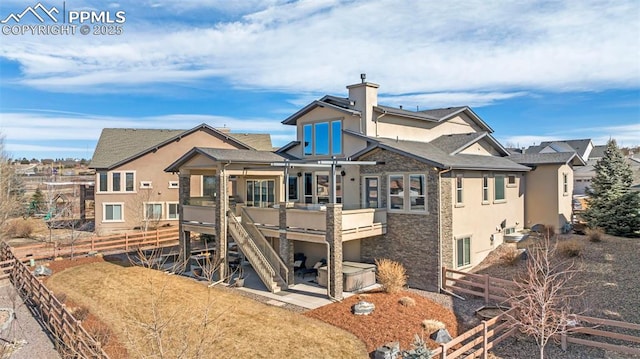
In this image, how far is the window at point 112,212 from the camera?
1347 inches

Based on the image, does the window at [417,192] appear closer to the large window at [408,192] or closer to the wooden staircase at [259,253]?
the large window at [408,192]

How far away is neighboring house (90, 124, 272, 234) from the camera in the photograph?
1346 inches

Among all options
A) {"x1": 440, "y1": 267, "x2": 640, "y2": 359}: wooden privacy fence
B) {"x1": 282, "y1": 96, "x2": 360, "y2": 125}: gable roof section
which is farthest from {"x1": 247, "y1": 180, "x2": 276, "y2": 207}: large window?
{"x1": 440, "y1": 267, "x2": 640, "y2": 359}: wooden privacy fence

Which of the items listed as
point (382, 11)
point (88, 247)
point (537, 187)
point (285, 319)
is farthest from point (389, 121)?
point (88, 247)

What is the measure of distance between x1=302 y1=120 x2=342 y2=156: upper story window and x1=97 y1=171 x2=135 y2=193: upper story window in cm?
1959

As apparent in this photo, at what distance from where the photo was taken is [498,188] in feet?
70.0

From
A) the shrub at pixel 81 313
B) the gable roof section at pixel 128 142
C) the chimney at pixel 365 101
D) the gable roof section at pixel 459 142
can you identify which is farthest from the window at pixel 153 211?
the gable roof section at pixel 459 142

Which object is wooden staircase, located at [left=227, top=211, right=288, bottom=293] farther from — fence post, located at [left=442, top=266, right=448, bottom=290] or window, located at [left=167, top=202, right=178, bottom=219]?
window, located at [left=167, top=202, right=178, bottom=219]

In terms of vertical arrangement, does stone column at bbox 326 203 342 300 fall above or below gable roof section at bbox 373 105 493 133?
below

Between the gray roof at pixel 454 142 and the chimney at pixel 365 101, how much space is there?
404 centimetres

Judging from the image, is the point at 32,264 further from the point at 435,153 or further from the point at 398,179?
the point at 435,153

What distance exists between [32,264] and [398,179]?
→ 2124cm

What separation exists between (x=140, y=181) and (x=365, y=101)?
23.4 m

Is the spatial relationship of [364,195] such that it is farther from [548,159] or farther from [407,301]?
[548,159]
